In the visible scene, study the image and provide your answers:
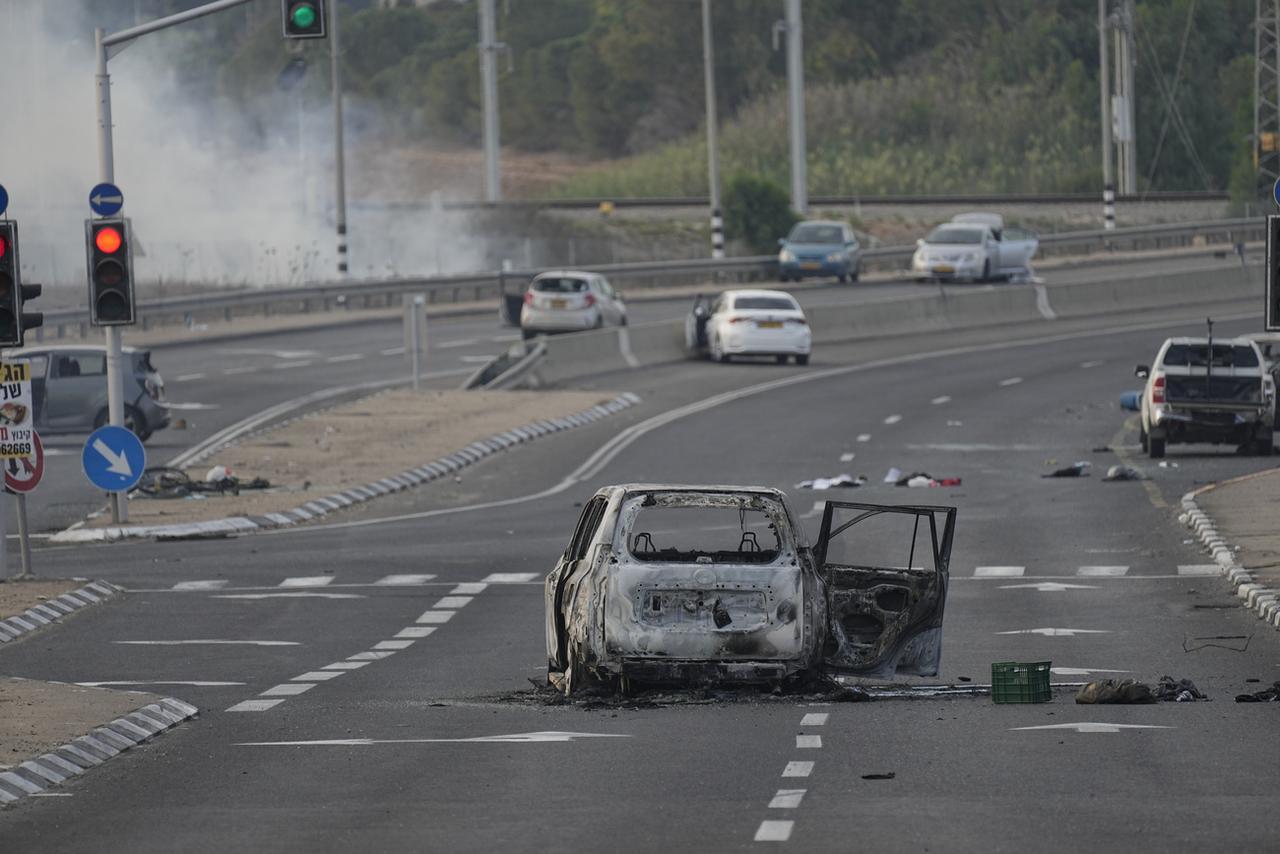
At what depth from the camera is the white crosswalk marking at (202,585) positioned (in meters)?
25.1

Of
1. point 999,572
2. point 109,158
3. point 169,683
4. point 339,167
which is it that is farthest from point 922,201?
point 169,683

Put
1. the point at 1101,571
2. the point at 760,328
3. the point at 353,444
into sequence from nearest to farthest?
the point at 1101,571
the point at 353,444
the point at 760,328

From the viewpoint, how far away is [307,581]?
83.7ft

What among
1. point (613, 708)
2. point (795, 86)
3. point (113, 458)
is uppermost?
point (795, 86)

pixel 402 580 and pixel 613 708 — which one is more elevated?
pixel 613 708

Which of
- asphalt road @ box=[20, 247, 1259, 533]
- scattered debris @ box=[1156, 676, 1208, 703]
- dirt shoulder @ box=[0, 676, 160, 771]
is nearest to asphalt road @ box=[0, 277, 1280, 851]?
scattered debris @ box=[1156, 676, 1208, 703]

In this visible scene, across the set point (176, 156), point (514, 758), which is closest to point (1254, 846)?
point (514, 758)

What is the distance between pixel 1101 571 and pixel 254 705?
11169 millimetres

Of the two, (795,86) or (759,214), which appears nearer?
(795,86)

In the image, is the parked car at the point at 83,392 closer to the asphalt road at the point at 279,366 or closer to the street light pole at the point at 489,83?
the asphalt road at the point at 279,366

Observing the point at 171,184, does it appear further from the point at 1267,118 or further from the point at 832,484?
the point at 832,484

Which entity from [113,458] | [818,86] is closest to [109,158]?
[113,458]

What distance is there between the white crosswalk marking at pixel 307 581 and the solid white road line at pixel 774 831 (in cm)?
1457

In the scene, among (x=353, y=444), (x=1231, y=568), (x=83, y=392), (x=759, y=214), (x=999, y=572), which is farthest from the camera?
(x=759, y=214)
